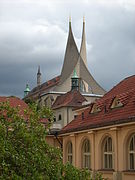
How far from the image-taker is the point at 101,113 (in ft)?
80.8

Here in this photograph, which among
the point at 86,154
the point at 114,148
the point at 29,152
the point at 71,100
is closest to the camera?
the point at 29,152

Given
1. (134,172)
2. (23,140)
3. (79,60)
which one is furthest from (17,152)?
(79,60)

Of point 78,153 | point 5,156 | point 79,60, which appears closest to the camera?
point 5,156

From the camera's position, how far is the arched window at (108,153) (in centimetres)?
2289

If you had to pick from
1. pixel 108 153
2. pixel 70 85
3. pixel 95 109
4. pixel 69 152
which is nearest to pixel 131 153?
pixel 108 153

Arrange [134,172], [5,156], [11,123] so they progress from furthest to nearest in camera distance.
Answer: [134,172] → [11,123] → [5,156]

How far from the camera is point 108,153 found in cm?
2311

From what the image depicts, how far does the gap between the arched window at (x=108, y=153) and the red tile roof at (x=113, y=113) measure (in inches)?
45.5

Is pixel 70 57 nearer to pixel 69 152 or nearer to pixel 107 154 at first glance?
pixel 69 152

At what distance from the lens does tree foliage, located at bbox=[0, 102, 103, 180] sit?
10.6 m

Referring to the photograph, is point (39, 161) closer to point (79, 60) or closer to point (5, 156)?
point (5, 156)

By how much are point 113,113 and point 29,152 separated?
1241 cm

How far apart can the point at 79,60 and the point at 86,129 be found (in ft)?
234

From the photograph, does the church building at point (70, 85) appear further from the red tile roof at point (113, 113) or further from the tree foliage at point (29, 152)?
the tree foliage at point (29, 152)
